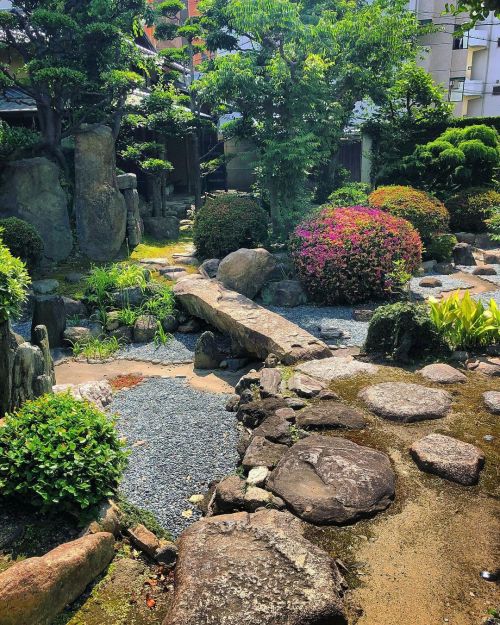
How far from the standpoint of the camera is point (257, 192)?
14.4m

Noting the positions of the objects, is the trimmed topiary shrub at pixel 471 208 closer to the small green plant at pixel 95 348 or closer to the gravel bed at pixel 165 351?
the gravel bed at pixel 165 351

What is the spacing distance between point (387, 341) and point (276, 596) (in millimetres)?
3924

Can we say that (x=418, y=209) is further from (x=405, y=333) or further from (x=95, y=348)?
(x=95, y=348)

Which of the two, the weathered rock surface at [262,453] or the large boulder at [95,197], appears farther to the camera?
the large boulder at [95,197]

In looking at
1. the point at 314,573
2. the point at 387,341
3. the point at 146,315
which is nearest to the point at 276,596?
the point at 314,573

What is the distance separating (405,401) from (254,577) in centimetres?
252

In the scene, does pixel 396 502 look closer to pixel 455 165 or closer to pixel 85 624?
pixel 85 624

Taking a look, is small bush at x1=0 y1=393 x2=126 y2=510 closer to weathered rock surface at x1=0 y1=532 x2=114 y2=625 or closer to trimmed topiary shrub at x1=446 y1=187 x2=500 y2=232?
weathered rock surface at x1=0 y1=532 x2=114 y2=625

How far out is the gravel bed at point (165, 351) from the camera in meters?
8.14

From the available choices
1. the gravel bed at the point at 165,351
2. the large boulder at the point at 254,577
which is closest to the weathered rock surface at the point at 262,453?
the large boulder at the point at 254,577

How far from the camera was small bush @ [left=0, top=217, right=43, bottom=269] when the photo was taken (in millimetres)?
10109

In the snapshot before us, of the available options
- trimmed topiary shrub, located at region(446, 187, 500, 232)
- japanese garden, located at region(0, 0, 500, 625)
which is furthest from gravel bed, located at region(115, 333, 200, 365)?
trimmed topiary shrub, located at region(446, 187, 500, 232)

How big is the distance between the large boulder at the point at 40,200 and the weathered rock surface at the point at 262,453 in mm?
8755

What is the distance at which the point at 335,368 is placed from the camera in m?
5.89
